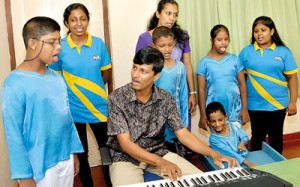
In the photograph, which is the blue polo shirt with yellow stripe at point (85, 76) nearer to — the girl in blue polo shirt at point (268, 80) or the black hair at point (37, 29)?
the black hair at point (37, 29)

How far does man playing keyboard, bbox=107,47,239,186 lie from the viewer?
211cm

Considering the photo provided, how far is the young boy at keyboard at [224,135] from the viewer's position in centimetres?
Answer: 272

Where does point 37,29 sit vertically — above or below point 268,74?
above

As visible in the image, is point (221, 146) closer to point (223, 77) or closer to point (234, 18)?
point (223, 77)

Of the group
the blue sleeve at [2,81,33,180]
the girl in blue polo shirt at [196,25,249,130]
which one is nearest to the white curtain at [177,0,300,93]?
the girl in blue polo shirt at [196,25,249,130]

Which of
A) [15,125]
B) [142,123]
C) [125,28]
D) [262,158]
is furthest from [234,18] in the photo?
[15,125]

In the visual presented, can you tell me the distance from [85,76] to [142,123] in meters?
0.81

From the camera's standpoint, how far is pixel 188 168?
7.04 feet

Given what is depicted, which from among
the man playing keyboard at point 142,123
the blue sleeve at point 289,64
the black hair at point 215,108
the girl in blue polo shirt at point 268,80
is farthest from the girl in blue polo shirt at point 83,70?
the blue sleeve at point 289,64

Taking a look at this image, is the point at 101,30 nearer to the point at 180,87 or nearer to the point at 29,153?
the point at 180,87

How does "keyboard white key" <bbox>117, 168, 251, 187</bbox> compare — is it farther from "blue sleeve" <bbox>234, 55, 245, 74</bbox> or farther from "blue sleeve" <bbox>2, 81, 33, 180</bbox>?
"blue sleeve" <bbox>234, 55, 245, 74</bbox>

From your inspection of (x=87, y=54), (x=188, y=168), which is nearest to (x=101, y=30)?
(x=87, y=54)

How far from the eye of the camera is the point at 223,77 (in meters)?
3.05

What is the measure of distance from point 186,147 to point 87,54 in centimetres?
112
